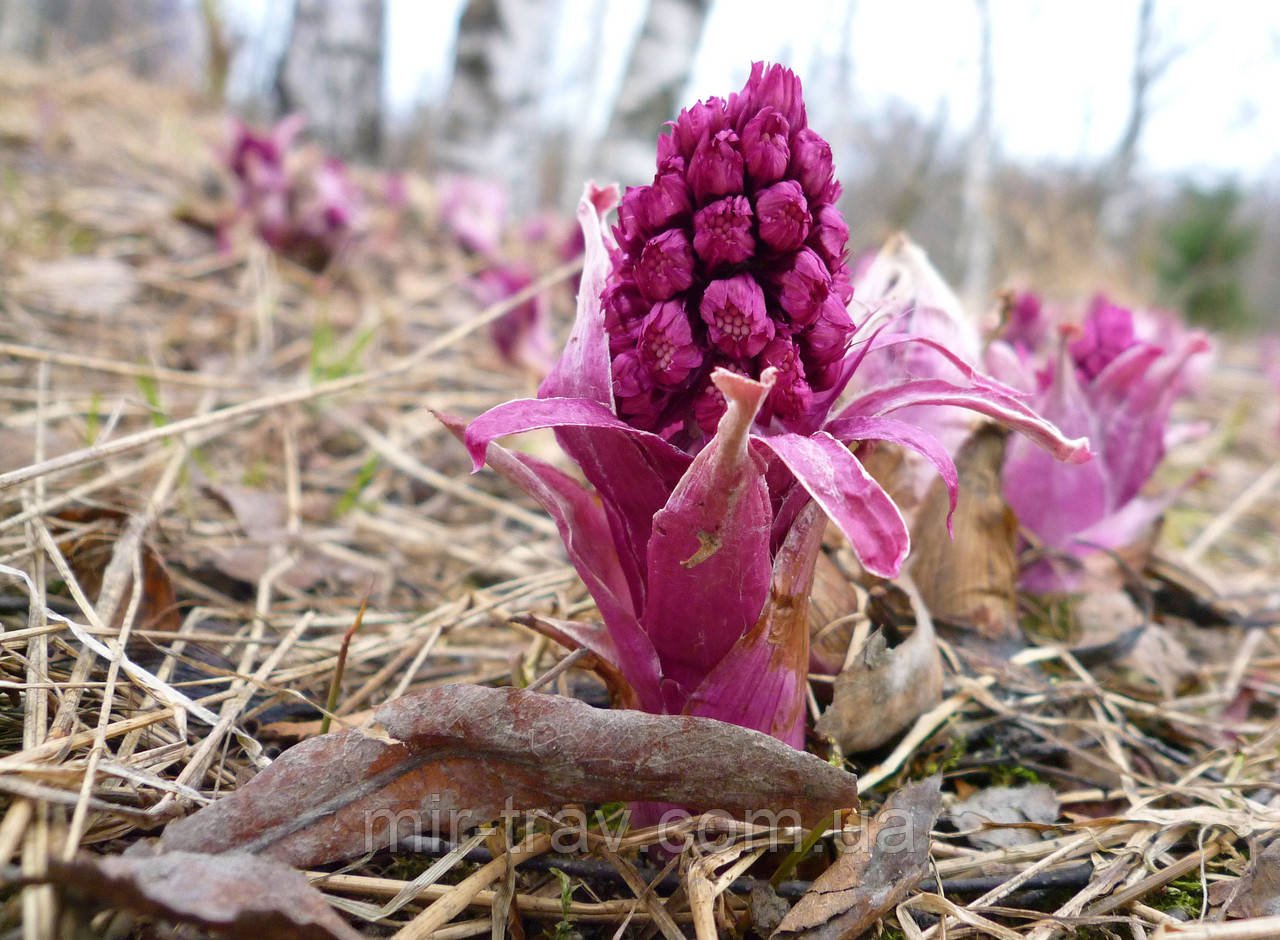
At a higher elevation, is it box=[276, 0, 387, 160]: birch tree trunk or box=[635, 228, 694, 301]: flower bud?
box=[276, 0, 387, 160]: birch tree trunk

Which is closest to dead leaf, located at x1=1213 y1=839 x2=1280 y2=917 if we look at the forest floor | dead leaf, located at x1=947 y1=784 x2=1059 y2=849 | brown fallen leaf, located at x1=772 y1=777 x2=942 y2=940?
the forest floor

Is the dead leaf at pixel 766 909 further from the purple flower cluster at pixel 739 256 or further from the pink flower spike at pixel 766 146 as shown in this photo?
the pink flower spike at pixel 766 146

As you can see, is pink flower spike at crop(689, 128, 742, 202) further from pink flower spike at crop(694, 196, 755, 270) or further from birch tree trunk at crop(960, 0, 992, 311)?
birch tree trunk at crop(960, 0, 992, 311)

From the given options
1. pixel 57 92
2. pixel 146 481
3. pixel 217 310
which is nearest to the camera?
pixel 146 481

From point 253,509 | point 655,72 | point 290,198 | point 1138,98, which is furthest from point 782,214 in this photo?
point 1138,98

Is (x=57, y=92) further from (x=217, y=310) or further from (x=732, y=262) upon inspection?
(x=732, y=262)

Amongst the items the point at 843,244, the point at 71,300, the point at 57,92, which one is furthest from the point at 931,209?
the point at 843,244
